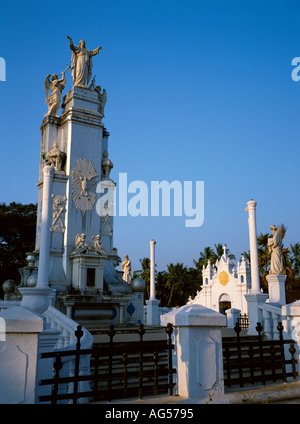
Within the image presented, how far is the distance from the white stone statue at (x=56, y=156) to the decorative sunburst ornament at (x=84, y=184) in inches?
32.4

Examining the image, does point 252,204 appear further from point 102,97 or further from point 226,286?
point 226,286

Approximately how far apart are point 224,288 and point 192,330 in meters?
37.8

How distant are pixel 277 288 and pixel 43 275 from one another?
28.7 ft

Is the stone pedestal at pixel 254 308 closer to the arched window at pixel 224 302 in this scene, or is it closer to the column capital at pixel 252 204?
the column capital at pixel 252 204

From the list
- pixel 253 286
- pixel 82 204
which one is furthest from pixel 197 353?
pixel 82 204

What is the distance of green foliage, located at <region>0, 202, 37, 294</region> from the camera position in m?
34.4

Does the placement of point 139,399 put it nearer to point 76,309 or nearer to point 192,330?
point 192,330

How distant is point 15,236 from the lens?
36.7m

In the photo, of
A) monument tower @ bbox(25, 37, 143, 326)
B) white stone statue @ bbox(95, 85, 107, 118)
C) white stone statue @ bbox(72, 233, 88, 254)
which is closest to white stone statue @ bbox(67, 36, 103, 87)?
A: monument tower @ bbox(25, 37, 143, 326)

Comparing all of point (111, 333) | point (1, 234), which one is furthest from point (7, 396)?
point (1, 234)

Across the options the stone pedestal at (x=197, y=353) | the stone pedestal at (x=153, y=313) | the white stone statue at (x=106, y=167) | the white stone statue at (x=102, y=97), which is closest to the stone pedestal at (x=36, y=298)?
the stone pedestal at (x=197, y=353)

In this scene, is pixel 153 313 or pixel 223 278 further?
pixel 223 278

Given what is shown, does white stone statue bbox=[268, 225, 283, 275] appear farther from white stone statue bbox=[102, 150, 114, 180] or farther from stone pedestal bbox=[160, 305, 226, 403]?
white stone statue bbox=[102, 150, 114, 180]

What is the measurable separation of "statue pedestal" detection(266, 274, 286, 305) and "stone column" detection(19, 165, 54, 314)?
27.3ft
